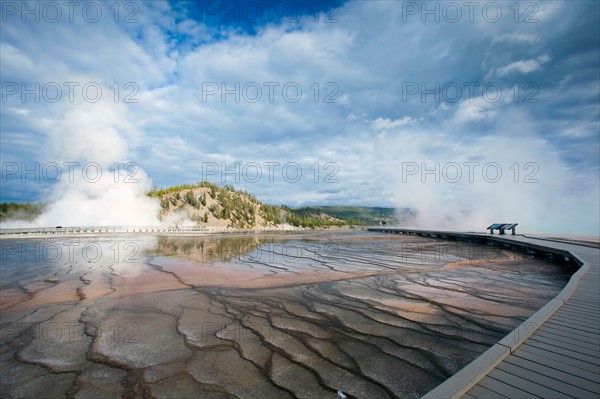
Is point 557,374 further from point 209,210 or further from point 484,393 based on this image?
point 209,210

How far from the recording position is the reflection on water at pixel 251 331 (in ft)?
15.0

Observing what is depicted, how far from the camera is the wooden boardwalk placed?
3.54m

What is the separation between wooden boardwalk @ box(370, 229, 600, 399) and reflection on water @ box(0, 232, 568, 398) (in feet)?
2.84

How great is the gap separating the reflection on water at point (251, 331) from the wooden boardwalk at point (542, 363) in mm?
865

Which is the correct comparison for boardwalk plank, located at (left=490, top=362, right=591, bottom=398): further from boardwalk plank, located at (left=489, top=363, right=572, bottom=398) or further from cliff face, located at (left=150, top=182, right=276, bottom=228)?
cliff face, located at (left=150, top=182, right=276, bottom=228)

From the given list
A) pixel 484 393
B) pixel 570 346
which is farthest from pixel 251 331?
pixel 570 346

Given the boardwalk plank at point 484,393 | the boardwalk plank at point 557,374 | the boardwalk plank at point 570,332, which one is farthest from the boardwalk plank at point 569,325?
the boardwalk plank at point 484,393

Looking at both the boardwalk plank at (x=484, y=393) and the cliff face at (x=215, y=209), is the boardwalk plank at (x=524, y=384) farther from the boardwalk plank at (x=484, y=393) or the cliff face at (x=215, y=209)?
the cliff face at (x=215, y=209)

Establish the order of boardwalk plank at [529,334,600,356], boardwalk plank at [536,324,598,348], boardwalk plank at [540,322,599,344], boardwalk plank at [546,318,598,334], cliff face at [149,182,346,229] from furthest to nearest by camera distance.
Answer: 1. cliff face at [149,182,346,229]
2. boardwalk plank at [546,318,598,334]
3. boardwalk plank at [540,322,599,344]
4. boardwalk plank at [536,324,598,348]
5. boardwalk plank at [529,334,600,356]

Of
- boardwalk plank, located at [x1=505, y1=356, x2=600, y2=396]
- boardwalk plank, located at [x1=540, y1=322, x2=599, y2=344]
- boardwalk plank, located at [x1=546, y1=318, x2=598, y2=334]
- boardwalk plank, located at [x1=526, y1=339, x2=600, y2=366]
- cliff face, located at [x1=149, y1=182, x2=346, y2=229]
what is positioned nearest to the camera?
boardwalk plank, located at [x1=505, y1=356, x2=600, y2=396]

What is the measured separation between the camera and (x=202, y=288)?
35.5 ft

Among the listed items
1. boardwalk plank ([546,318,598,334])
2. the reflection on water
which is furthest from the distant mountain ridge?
boardwalk plank ([546,318,598,334])

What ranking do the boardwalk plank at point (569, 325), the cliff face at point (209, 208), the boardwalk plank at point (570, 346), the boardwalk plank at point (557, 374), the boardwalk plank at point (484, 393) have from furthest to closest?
the cliff face at point (209, 208) → the boardwalk plank at point (569, 325) → the boardwalk plank at point (570, 346) → the boardwalk plank at point (557, 374) → the boardwalk plank at point (484, 393)

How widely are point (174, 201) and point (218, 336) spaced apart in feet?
296
